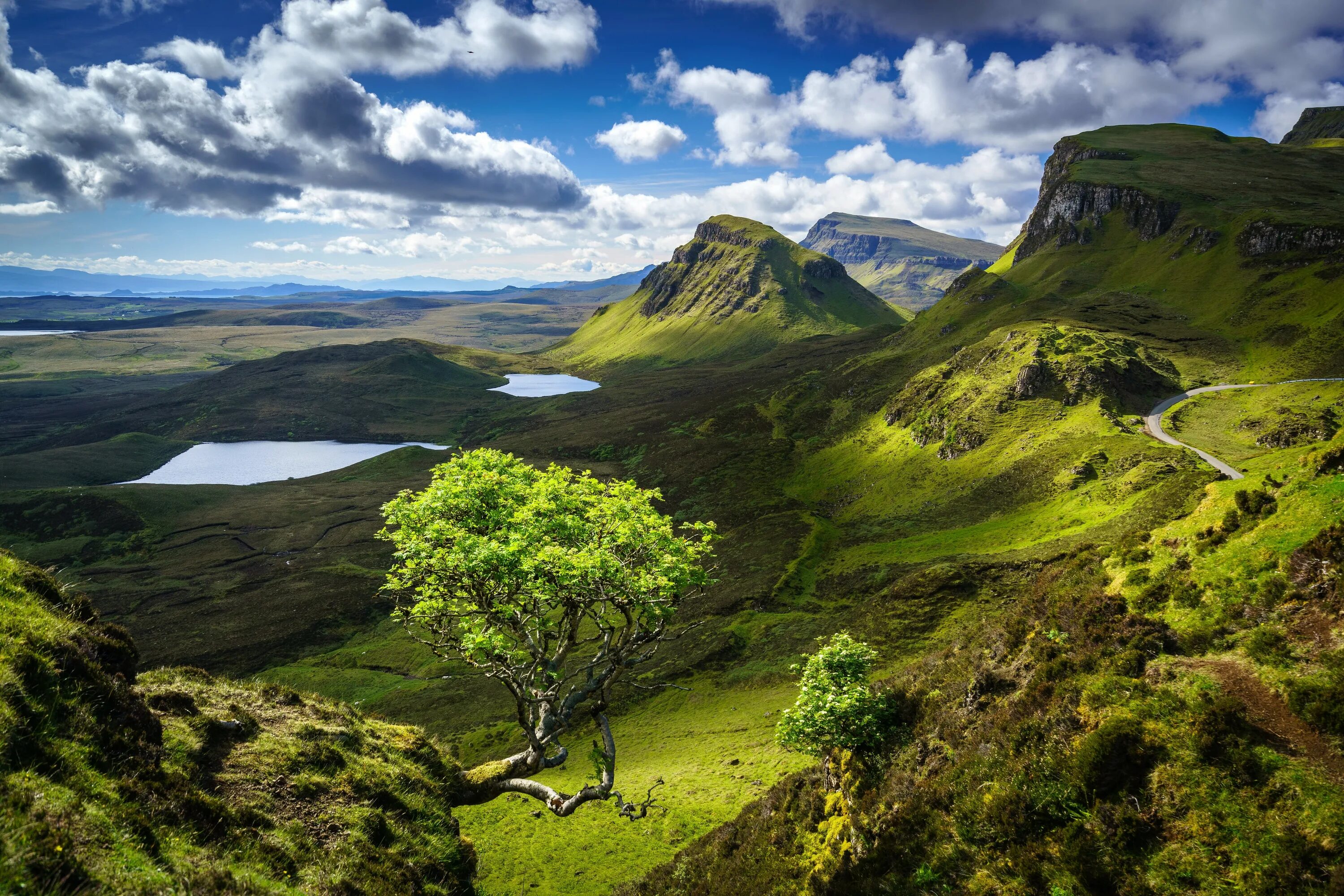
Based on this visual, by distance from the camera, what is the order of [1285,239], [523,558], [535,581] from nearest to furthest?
[523,558] < [535,581] < [1285,239]

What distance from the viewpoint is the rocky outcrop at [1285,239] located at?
125m

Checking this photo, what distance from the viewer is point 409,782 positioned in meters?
18.3

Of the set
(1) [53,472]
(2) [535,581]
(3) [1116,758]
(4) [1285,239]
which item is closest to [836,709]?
(3) [1116,758]

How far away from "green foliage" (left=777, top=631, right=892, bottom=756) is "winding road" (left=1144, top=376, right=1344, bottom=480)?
205 feet

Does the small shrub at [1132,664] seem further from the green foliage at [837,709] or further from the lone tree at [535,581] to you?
the lone tree at [535,581]

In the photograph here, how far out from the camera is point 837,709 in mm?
20859

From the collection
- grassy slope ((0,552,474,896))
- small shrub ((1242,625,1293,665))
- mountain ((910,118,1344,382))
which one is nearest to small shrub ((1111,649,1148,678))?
small shrub ((1242,625,1293,665))

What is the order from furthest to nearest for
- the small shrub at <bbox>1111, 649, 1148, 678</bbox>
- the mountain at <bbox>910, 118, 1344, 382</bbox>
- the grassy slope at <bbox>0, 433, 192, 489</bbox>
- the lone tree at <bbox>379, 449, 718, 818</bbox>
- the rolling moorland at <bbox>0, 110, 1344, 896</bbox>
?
the grassy slope at <bbox>0, 433, 192, 489</bbox> → the mountain at <bbox>910, 118, 1344, 382</bbox> → the lone tree at <bbox>379, 449, 718, 818</bbox> → the small shrub at <bbox>1111, 649, 1148, 678</bbox> → the rolling moorland at <bbox>0, 110, 1344, 896</bbox>

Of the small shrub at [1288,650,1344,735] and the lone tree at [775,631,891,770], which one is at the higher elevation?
the small shrub at [1288,650,1344,735]

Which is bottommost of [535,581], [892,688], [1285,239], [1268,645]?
[892,688]

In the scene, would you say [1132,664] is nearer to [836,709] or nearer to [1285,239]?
[836,709]

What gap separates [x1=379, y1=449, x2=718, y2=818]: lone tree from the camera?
18.1 meters

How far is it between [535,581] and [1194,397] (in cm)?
12059

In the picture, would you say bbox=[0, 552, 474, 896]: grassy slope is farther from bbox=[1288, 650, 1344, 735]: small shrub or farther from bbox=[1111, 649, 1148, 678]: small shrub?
bbox=[1288, 650, 1344, 735]: small shrub
